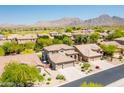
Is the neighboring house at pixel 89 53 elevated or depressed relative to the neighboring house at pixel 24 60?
depressed

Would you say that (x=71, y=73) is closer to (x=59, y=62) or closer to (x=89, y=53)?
(x=59, y=62)

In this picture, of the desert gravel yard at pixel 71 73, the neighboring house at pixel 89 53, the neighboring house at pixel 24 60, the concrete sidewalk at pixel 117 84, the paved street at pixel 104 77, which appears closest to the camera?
the concrete sidewalk at pixel 117 84

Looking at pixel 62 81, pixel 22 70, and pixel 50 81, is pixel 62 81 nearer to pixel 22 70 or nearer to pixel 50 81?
pixel 50 81

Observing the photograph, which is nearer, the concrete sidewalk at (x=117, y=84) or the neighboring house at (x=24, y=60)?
the concrete sidewalk at (x=117, y=84)

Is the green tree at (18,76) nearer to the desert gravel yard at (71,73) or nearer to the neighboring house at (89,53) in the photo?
the desert gravel yard at (71,73)

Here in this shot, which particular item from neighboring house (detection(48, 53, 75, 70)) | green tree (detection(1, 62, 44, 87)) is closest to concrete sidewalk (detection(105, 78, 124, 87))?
green tree (detection(1, 62, 44, 87))

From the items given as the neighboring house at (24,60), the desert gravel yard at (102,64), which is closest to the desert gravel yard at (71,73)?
the neighboring house at (24,60)

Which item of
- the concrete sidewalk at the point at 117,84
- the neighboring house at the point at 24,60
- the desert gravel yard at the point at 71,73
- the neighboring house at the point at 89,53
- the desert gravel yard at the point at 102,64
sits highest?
the neighboring house at the point at 24,60
